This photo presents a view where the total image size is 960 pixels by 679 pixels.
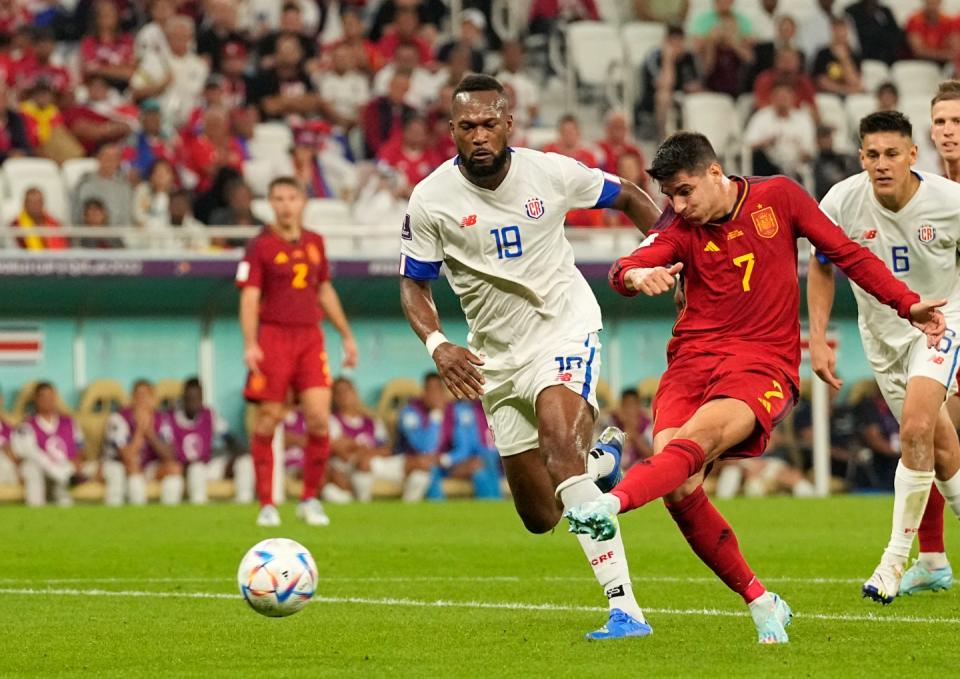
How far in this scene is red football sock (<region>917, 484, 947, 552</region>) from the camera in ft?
30.6

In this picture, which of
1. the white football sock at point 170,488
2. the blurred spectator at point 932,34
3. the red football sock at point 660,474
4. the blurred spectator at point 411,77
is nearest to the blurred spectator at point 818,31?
the blurred spectator at point 932,34

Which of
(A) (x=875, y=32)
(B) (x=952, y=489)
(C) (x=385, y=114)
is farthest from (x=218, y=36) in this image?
(B) (x=952, y=489)

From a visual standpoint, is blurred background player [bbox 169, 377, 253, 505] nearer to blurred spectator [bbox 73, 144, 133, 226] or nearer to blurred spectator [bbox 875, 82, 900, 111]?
blurred spectator [bbox 73, 144, 133, 226]

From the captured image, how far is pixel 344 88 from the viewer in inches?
872

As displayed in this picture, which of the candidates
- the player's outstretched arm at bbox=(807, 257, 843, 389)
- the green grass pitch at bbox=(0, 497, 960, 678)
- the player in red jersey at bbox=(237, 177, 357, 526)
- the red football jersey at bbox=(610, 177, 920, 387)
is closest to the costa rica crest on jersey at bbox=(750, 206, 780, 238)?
the red football jersey at bbox=(610, 177, 920, 387)

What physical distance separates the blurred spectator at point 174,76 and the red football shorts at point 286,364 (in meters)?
7.26

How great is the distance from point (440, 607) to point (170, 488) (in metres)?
10.9

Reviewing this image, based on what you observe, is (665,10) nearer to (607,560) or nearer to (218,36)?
(218,36)

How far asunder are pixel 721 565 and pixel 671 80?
1661 centimetres

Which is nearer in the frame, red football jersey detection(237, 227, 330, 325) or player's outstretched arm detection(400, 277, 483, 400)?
player's outstretched arm detection(400, 277, 483, 400)

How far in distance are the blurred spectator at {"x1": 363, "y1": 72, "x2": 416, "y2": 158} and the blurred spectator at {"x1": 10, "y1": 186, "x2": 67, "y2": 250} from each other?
14.2 feet

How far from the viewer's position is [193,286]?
788 inches

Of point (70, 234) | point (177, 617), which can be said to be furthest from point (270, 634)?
point (70, 234)

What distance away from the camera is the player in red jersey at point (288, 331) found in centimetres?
1464
